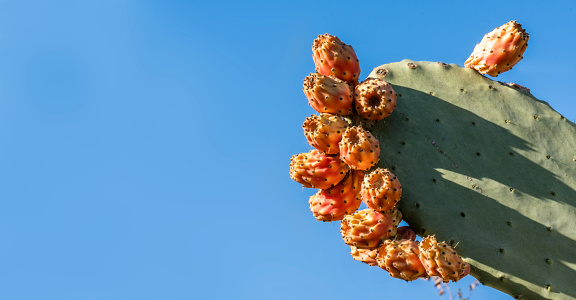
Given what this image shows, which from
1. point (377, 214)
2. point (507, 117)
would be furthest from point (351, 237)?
point (507, 117)

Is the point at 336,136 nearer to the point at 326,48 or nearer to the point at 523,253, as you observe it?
the point at 326,48

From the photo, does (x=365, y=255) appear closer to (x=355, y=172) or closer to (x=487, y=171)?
(x=355, y=172)

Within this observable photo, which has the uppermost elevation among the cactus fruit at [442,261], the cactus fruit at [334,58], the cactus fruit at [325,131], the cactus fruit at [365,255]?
the cactus fruit at [334,58]

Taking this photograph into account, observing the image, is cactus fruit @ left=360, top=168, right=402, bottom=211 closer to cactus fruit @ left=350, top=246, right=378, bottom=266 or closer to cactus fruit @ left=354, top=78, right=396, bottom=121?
cactus fruit @ left=350, top=246, right=378, bottom=266

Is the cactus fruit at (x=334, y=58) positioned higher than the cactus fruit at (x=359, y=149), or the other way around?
the cactus fruit at (x=334, y=58)

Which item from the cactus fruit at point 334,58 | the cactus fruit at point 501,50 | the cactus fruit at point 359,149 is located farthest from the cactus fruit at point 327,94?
the cactus fruit at point 501,50

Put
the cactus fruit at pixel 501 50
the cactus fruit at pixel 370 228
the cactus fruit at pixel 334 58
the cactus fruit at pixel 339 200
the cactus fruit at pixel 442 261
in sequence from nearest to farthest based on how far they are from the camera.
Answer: the cactus fruit at pixel 442 261
the cactus fruit at pixel 370 228
the cactus fruit at pixel 339 200
the cactus fruit at pixel 334 58
the cactus fruit at pixel 501 50

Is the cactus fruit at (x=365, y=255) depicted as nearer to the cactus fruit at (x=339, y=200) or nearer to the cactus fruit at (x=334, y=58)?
the cactus fruit at (x=339, y=200)
